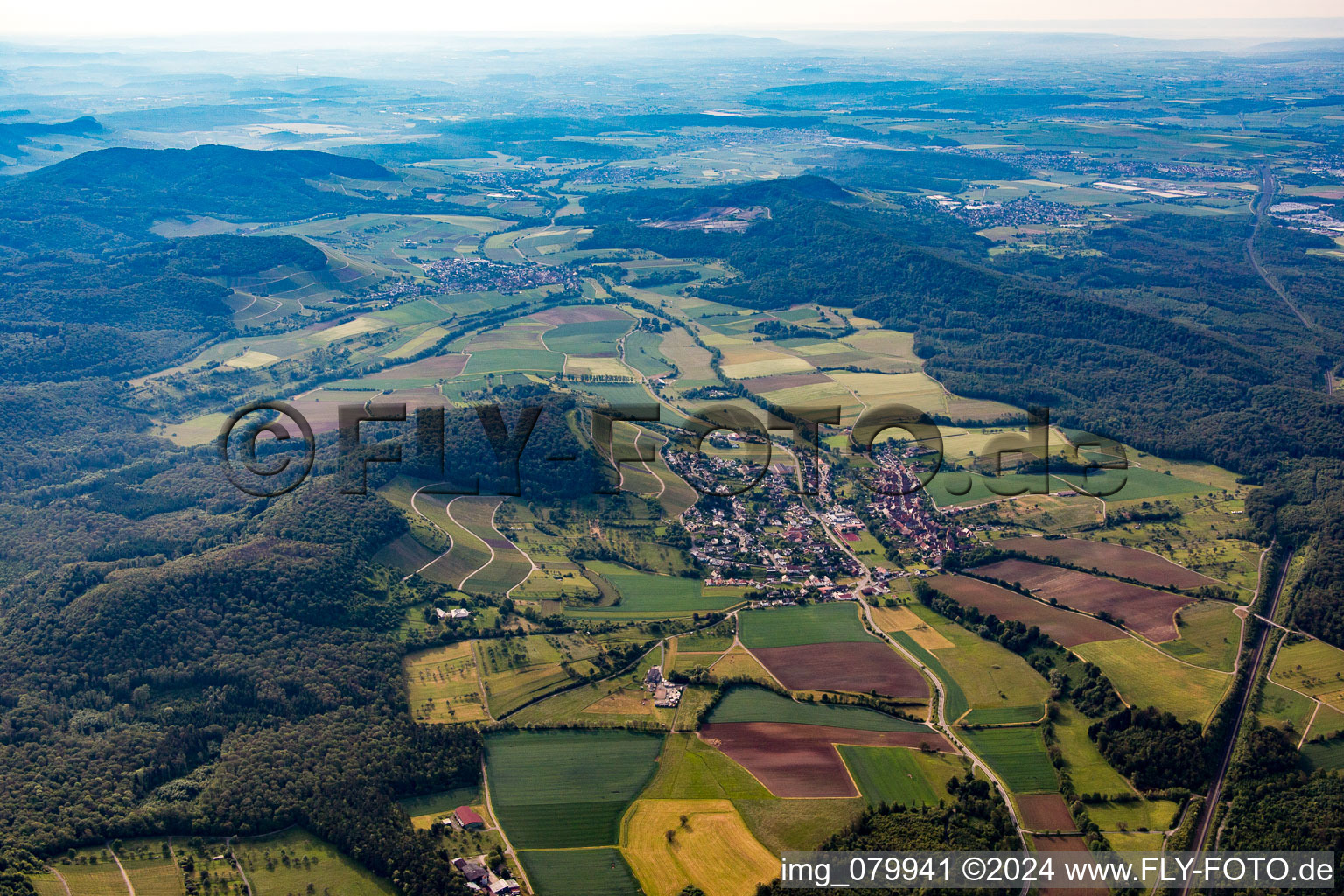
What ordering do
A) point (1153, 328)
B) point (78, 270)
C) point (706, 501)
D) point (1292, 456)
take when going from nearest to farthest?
point (706, 501) < point (1292, 456) < point (1153, 328) < point (78, 270)

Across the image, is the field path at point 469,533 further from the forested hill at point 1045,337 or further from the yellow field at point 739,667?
the forested hill at point 1045,337

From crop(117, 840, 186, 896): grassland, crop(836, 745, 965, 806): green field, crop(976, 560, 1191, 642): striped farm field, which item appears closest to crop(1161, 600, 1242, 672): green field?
crop(976, 560, 1191, 642): striped farm field

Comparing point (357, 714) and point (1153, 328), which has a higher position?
point (1153, 328)

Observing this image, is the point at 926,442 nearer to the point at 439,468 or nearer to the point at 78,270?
the point at 439,468

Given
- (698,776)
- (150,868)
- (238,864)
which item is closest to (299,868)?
(238,864)

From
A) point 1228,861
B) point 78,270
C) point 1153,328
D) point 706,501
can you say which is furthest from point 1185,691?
point 78,270

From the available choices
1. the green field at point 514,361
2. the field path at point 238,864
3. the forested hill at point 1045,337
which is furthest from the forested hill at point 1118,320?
the field path at point 238,864

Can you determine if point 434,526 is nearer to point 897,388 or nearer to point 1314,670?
point 897,388
